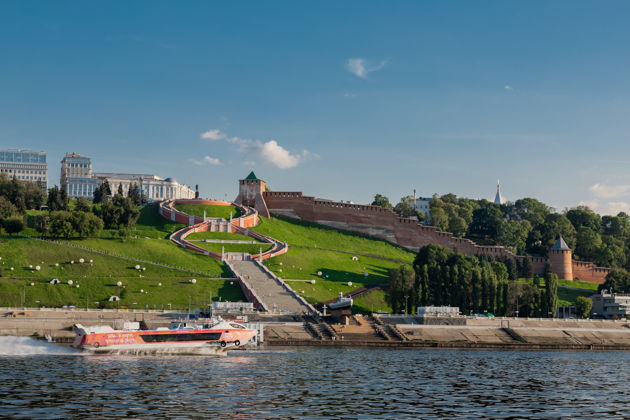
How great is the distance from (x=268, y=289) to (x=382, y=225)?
63.9 metres

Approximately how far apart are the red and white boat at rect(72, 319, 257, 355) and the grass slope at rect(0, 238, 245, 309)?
34.7 meters

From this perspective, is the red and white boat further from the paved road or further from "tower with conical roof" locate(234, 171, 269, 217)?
"tower with conical roof" locate(234, 171, 269, 217)

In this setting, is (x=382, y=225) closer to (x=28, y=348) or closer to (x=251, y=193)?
(x=251, y=193)

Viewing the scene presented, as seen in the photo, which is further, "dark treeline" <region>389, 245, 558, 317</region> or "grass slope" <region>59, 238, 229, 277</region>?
"grass slope" <region>59, 238, 229, 277</region>

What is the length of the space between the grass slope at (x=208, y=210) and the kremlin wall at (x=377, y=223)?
31.6 feet

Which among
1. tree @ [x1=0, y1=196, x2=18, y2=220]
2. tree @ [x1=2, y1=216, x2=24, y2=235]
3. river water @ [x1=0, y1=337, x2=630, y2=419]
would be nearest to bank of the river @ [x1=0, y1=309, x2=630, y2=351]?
river water @ [x1=0, y1=337, x2=630, y2=419]

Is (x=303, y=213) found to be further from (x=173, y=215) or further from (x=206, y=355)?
(x=206, y=355)

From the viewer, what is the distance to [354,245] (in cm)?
16962

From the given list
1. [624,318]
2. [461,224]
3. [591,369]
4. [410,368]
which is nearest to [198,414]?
[410,368]

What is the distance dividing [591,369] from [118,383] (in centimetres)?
4437

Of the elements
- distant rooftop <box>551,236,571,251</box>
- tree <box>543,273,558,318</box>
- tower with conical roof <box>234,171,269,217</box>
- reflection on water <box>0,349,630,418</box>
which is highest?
tower with conical roof <box>234,171,269,217</box>

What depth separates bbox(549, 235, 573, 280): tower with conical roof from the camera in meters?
168

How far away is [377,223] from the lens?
7082 inches

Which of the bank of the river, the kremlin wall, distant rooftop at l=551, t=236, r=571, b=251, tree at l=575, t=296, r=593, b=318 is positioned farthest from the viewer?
the kremlin wall
